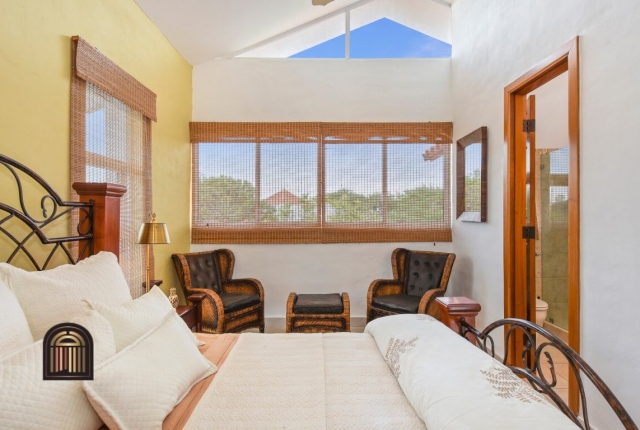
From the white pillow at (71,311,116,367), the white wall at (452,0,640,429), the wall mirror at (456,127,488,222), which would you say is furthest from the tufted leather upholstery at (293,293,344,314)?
the white pillow at (71,311,116,367)

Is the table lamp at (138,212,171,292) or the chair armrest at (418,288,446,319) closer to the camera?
the table lamp at (138,212,171,292)

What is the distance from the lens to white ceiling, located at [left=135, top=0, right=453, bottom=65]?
2.96 m

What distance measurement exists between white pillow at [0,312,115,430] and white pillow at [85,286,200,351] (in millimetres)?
262

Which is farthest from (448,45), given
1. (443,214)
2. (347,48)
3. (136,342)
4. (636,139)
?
(136,342)

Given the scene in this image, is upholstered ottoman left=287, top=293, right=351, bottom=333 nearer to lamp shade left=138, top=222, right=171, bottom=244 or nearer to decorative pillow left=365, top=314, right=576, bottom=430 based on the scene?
lamp shade left=138, top=222, right=171, bottom=244

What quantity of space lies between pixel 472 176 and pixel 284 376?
9.17 ft

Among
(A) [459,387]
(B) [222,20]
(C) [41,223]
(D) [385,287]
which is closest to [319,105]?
(B) [222,20]

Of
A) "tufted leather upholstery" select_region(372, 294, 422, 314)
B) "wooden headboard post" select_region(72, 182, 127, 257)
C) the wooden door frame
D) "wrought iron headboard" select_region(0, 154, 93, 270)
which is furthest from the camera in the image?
"tufted leather upholstery" select_region(372, 294, 422, 314)

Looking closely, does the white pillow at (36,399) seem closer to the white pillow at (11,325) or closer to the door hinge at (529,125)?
the white pillow at (11,325)

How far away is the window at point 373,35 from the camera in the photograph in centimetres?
402

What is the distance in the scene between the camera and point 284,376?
54.7 inches

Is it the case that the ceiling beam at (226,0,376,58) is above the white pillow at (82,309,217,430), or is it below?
→ above

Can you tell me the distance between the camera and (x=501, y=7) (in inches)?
112

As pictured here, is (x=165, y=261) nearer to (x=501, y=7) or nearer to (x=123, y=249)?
(x=123, y=249)
